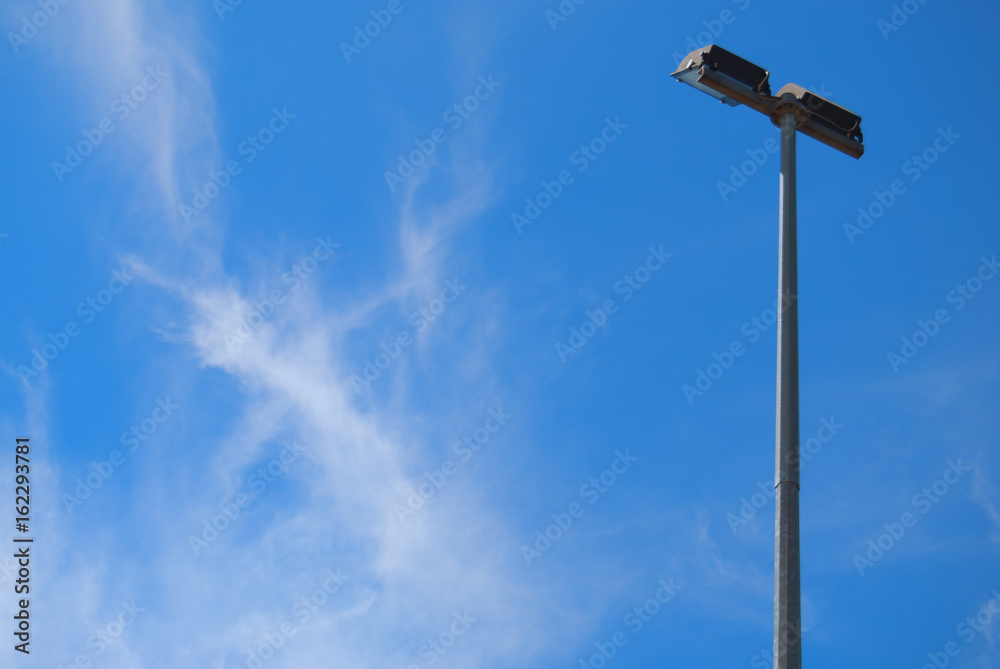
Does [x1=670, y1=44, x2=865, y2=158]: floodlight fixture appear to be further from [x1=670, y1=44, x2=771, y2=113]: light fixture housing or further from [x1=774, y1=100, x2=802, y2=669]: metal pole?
[x1=774, y1=100, x2=802, y2=669]: metal pole

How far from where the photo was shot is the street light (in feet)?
28.5

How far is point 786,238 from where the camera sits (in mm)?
10570

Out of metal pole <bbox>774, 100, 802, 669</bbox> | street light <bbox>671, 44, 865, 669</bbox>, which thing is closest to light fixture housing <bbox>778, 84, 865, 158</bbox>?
street light <bbox>671, 44, 865, 669</bbox>

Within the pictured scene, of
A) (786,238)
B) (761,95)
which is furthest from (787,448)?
(761,95)

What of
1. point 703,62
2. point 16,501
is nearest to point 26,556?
point 16,501

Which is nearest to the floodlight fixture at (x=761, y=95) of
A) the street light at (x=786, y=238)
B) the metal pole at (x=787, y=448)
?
the street light at (x=786, y=238)

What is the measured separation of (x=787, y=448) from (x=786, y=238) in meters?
2.32

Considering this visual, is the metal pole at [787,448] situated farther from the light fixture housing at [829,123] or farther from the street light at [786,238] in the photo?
the light fixture housing at [829,123]

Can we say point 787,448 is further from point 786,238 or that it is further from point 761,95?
point 761,95

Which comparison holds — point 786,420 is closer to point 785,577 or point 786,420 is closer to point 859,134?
point 785,577

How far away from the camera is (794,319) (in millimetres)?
10000

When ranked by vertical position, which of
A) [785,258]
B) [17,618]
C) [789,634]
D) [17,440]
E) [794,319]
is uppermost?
[17,440]

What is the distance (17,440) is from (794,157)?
17.6 m

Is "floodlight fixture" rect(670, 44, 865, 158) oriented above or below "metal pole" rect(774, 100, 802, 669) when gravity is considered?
above
